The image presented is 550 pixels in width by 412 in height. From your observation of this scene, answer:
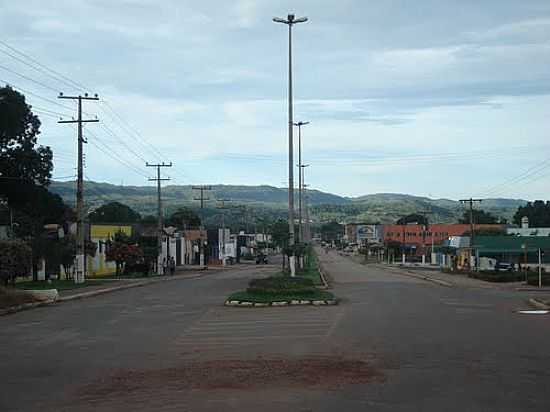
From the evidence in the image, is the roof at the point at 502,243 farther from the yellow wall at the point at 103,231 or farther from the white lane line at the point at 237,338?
the white lane line at the point at 237,338

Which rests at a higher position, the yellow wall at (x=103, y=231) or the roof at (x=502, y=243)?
the yellow wall at (x=103, y=231)

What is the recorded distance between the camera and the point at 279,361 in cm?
1538

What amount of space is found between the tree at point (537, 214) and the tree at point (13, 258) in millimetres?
130926

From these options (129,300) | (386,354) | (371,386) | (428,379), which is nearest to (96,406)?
(371,386)

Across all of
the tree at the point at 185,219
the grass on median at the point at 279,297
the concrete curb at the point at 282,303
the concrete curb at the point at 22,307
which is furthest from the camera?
the tree at the point at 185,219

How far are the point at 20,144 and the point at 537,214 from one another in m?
120

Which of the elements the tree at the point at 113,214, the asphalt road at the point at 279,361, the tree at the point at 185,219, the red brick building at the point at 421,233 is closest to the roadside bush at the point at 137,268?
the asphalt road at the point at 279,361

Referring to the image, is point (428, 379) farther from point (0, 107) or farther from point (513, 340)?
point (0, 107)

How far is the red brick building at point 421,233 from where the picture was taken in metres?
149

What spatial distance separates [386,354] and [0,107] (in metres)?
53.0

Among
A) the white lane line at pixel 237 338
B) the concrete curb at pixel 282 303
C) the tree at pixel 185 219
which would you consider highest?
the tree at pixel 185 219

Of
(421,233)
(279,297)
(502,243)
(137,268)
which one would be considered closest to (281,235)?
(137,268)

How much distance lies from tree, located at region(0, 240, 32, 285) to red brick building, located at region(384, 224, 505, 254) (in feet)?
344

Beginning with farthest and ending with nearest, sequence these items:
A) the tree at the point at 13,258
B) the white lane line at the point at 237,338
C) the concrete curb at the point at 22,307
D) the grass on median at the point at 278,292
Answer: the tree at the point at 13,258
the grass on median at the point at 278,292
the concrete curb at the point at 22,307
the white lane line at the point at 237,338
